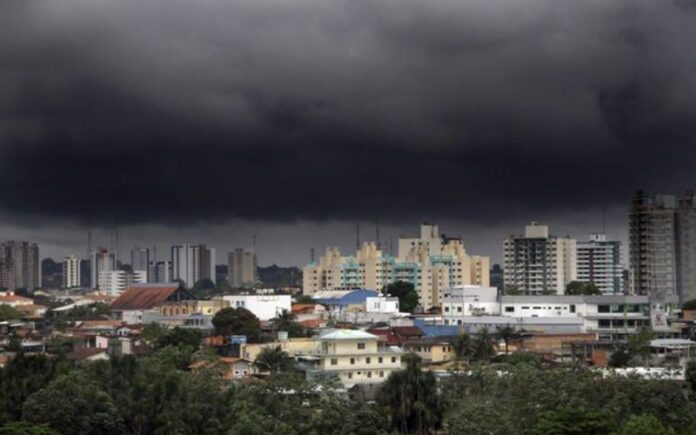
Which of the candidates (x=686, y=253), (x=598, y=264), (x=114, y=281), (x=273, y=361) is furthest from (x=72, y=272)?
(x=273, y=361)

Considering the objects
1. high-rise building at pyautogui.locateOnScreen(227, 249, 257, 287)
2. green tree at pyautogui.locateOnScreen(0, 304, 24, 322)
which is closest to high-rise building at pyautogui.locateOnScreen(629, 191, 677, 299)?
green tree at pyautogui.locateOnScreen(0, 304, 24, 322)

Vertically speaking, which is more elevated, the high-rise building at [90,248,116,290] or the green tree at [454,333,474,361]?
the high-rise building at [90,248,116,290]

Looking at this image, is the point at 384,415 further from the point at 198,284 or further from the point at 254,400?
the point at 198,284

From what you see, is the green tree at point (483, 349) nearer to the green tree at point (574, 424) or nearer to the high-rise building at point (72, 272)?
the green tree at point (574, 424)

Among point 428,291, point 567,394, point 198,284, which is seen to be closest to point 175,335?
point 567,394

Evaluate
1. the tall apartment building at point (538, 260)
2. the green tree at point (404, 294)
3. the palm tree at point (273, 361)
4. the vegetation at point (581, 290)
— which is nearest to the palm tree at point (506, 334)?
the palm tree at point (273, 361)

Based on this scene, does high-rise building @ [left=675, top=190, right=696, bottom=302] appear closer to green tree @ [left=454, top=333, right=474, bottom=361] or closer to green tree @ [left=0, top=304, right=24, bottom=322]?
green tree @ [left=454, top=333, right=474, bottom=361]

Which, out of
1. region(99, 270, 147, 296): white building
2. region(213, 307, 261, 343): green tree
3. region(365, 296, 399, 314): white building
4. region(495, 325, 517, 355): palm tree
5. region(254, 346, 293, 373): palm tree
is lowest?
region(254, 346, 293, 373): palm tree
